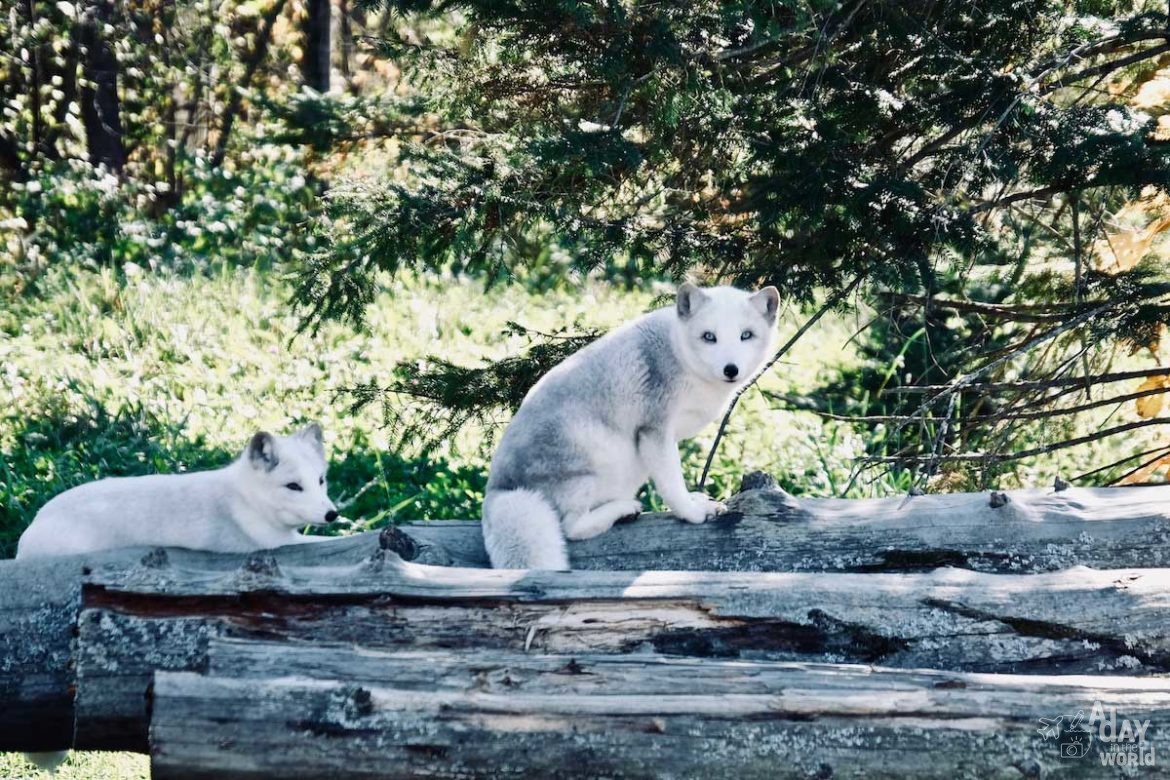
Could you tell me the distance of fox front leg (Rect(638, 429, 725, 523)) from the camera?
4.75 meters

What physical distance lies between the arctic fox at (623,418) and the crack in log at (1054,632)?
3.61 ft

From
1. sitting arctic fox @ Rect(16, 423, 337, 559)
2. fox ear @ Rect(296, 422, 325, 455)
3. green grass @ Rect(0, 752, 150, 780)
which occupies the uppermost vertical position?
fox ear @ Rect(296, 422, 325, 455)

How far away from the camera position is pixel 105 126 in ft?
41.4

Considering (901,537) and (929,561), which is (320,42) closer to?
(901,537)

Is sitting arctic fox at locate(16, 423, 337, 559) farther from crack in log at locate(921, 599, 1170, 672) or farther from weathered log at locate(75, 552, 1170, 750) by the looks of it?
crack in log at locate(921, 599, 1170, 672)

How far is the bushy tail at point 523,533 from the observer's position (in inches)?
179

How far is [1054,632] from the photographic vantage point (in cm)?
393

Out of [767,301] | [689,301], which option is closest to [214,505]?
[689,301]

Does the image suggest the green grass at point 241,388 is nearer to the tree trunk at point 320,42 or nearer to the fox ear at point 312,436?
the fox ear at point 312,436

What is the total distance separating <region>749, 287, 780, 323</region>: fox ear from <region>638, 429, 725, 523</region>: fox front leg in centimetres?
66

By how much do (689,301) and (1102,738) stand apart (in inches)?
92.1

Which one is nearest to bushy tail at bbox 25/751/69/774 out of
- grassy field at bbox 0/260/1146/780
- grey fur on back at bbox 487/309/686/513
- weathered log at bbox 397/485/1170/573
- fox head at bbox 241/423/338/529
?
grassy field at bbox 0/260/1146/780

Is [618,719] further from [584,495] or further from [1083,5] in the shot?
[1083,5]

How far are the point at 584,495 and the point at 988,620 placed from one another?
1622mm
